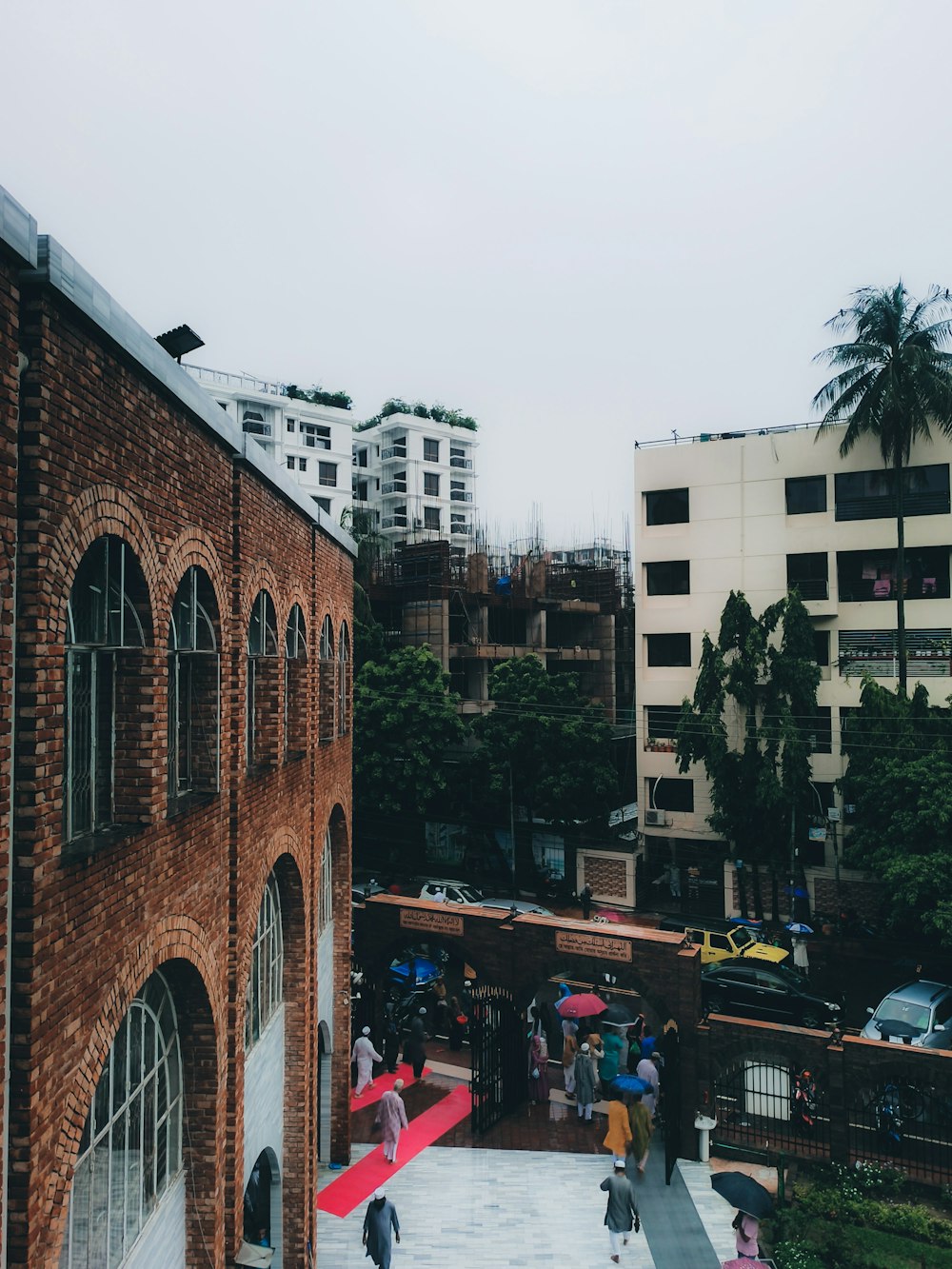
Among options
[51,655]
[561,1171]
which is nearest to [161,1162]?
[51,655]

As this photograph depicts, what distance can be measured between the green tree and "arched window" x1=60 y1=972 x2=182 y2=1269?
2234 cm

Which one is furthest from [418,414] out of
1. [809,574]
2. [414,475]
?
[809,574]

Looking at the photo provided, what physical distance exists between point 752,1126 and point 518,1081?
13.5 feet

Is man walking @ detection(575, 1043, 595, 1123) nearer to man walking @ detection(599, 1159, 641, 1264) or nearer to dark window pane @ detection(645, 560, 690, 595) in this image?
man walking @ detection(599, 1159, 641, 1264)

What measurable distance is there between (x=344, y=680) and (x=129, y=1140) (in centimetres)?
965

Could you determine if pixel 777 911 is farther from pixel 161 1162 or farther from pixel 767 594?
pixel 161 1162

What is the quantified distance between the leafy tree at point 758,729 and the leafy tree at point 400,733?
25.9 feet

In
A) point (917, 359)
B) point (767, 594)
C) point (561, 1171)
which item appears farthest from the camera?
point (767, 594)

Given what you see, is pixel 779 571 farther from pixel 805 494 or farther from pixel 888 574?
pixel 888 574

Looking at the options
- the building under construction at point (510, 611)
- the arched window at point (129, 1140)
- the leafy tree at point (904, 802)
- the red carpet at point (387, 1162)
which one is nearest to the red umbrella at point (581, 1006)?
the red carpet at point (387, 1162)

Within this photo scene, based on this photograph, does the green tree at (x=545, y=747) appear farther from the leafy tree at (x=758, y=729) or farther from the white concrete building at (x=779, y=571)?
the leafy tree at (x=758, y=729)

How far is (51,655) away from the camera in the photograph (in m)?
4.84

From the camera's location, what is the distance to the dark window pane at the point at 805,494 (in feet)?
97.5

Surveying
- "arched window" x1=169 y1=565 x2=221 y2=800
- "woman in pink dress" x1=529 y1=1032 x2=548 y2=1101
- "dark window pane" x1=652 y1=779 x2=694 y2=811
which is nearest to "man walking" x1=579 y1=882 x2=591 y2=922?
"dark window pane" x1=652 y1=779 x2=694 y2=811
